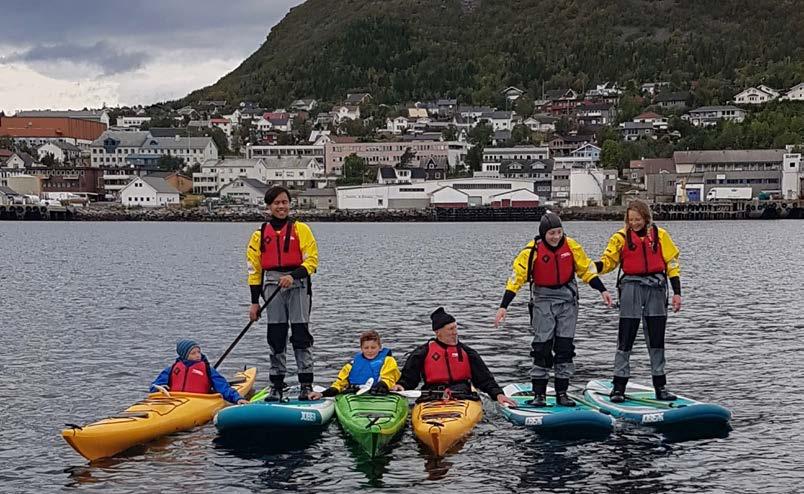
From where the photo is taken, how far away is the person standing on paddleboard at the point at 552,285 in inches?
655

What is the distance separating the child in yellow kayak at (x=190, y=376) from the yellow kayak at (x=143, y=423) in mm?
200

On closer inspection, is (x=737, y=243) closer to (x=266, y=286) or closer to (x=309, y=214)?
(x=266, y=286)

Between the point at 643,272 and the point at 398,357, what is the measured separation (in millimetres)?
10737

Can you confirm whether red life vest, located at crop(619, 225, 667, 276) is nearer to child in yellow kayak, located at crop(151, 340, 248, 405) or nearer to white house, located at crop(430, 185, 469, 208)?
child in yellow kayak, located at crop(151, 340, 248, 405)

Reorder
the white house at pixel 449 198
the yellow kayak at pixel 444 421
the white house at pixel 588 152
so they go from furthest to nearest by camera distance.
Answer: the white house at pixel 588 152 → the white house at pixel 449 198 → the yellow kayak at pixel 444 421

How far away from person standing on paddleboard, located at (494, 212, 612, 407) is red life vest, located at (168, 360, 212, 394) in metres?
6.06

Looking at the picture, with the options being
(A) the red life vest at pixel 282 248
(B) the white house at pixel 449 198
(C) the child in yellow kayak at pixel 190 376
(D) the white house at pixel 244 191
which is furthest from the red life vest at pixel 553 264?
(D) the white house at pixel 244 191

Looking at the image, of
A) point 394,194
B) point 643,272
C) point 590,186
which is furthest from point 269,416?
point 394,194

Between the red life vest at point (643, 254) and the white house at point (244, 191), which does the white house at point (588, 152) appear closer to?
the white house at point (244, 191)

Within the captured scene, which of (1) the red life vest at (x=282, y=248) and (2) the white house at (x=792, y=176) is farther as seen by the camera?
(2) the white house at (x=792, y=176)

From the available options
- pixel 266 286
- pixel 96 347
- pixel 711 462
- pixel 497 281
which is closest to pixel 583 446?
pixel 711 462

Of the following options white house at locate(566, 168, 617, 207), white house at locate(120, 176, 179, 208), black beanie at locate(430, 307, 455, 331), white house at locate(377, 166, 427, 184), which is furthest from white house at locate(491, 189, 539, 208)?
black beanie at locate(430, 307, 455, 331)

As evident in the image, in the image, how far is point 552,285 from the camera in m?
16.8

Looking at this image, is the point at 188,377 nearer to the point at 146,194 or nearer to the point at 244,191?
the point at 244,191
